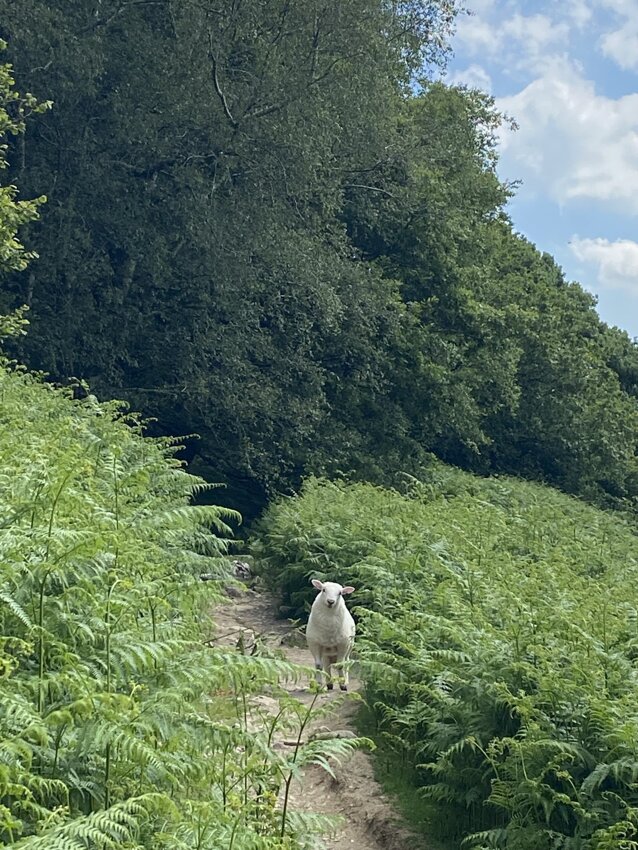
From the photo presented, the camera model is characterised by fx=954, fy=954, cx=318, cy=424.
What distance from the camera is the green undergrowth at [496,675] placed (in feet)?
19.9

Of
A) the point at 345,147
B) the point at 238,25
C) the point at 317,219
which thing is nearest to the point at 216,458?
the point at 317,219

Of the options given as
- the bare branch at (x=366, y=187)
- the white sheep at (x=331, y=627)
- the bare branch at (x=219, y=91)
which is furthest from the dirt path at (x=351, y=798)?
the bare branch at (x=366, y=187)

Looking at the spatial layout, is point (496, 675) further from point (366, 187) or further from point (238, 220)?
point (366, 187)

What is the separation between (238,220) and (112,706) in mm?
17556

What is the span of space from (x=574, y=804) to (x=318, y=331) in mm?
19334

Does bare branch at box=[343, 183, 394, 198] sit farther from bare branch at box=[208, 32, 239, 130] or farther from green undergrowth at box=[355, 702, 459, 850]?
green undergrowth at box=[355, 702, 459, 850]

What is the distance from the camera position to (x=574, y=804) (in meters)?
5.76

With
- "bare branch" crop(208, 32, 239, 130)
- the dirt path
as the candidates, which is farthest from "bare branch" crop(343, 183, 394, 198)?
the dirt path

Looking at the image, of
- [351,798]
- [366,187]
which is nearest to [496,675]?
[351,798]

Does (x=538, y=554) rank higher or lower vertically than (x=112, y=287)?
lower

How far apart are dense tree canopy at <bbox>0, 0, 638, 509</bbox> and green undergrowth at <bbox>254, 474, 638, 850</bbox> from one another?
837 cm

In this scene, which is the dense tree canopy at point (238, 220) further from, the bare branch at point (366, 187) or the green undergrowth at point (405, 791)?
the green undergrowth at point (405, 791)

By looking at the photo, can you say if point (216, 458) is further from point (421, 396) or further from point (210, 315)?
point (421, 396)

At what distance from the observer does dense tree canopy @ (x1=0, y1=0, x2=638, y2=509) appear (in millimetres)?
20281
